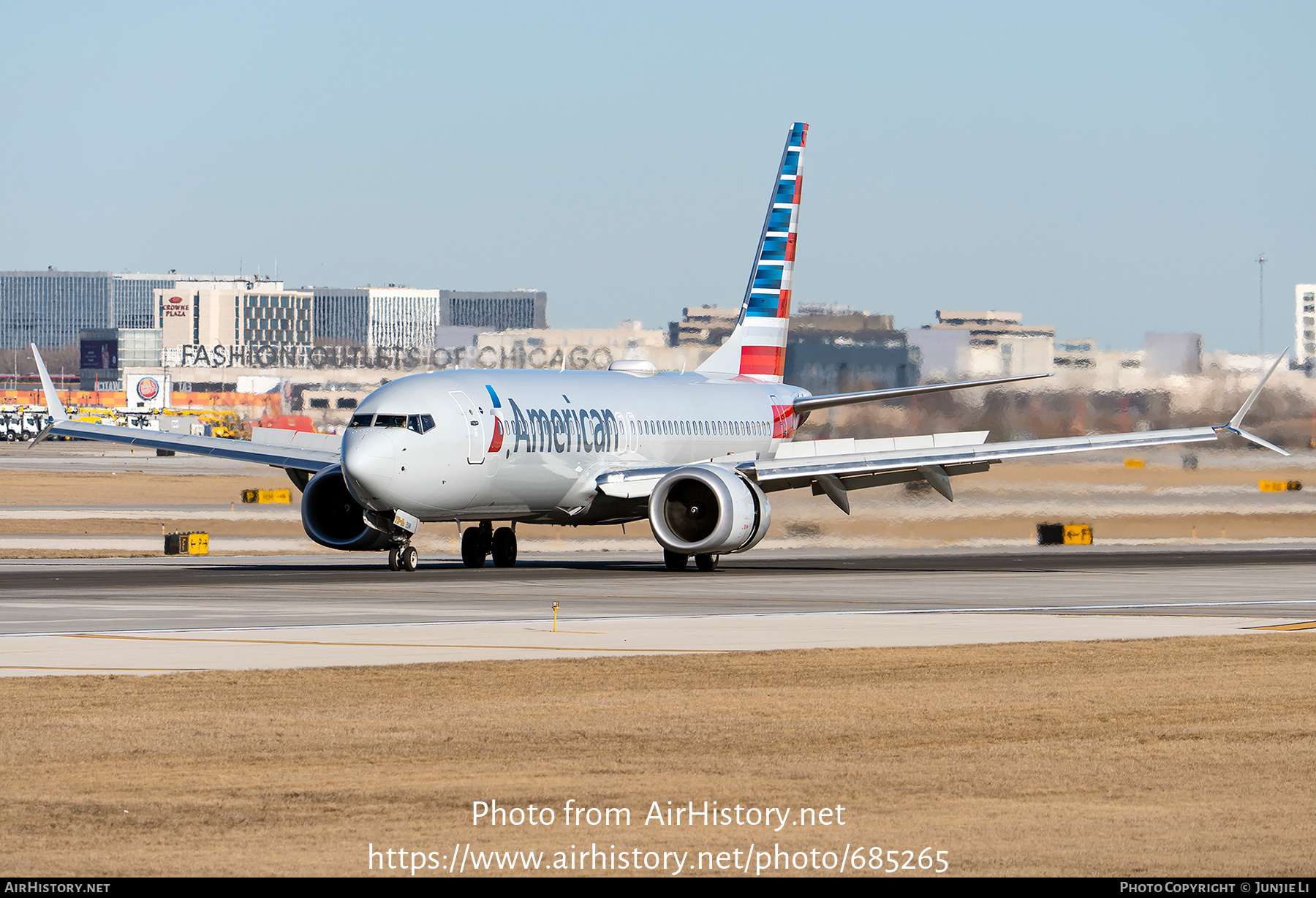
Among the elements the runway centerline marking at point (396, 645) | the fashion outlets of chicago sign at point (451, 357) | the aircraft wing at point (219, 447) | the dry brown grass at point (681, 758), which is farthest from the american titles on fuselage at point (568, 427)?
the dry brown grass at point (681, 758)

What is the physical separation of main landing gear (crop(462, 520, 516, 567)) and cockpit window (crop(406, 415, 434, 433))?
5.09m

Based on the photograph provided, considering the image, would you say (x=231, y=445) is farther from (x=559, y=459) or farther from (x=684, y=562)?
(x=684, y=562)

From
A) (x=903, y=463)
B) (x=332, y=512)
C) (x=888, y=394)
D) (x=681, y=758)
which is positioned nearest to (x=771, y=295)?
(x=888, y=394)

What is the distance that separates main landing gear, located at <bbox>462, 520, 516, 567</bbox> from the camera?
137 ft

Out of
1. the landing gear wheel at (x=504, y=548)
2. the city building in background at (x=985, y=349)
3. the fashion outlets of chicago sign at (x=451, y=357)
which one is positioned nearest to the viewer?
the landing gear wheel at (x=504, y=548)

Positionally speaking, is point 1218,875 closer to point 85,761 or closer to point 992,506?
point 85,761

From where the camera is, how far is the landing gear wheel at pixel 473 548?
4169 centimetres

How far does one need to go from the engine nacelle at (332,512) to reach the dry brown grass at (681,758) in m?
20.6

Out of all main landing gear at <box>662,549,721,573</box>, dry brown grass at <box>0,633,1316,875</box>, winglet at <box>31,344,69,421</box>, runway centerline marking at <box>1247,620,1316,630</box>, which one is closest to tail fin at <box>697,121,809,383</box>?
main landing gear at <box>662,549,721,573</box>

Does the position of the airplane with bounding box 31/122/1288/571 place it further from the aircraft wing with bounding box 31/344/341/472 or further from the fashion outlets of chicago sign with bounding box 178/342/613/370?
the fashion outlets of chicago sign with bounding box 178/342/613/370

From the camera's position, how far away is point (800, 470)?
40656 millimetres

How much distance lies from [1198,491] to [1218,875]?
1874 inches

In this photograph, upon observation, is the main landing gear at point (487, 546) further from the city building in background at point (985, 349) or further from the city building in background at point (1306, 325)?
the city building in background at point (1306, 325)

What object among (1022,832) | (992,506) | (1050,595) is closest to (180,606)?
(1050,595)
